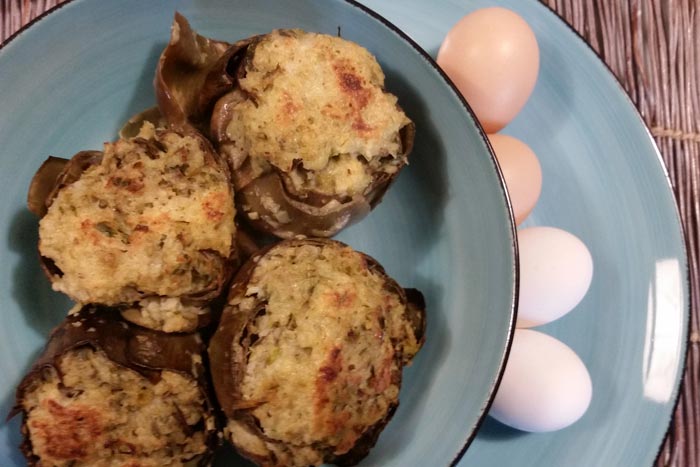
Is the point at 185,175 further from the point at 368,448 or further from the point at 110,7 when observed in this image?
the point at 368,448

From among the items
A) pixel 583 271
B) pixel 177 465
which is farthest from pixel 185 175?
pixel 583 271

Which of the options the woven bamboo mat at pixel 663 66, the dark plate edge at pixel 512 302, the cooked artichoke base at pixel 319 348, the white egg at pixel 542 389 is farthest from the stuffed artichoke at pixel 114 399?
the woven bamboo mat at pixel 663 66

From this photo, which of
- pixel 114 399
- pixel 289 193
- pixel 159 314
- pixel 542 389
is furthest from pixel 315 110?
pixel 542 389

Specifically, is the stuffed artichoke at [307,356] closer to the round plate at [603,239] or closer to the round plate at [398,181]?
the round plate at [398,181]

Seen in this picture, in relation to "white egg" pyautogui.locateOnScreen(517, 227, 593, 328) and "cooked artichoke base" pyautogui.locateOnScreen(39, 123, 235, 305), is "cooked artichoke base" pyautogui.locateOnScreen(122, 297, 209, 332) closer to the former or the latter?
"cooked artichoke base" pyautogui.locateOnScreen(39, 123, 235, 305)

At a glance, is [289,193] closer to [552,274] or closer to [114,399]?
[114,399]

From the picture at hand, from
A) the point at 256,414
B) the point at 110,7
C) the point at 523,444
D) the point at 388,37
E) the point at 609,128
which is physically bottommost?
the point at 523,444
